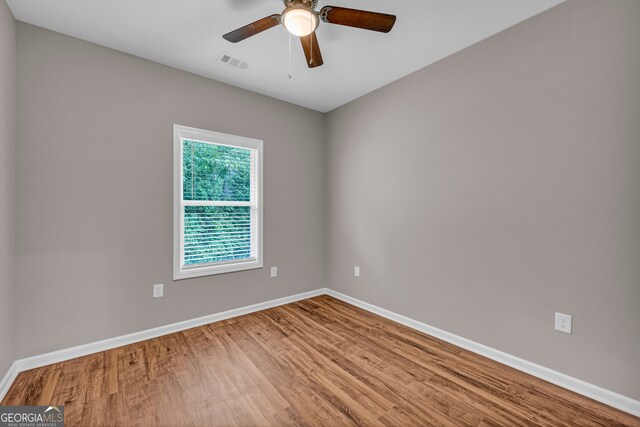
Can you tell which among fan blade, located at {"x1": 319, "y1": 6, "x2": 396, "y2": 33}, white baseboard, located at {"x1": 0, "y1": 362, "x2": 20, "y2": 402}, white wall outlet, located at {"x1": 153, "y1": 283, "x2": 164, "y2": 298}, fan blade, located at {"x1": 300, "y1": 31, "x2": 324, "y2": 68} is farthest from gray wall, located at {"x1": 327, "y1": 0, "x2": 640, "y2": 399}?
white baseboard, located at {"x1": 0, "y1": 362, "x2": 20, "y2": 402}

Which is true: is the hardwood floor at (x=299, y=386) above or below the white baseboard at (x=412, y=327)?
below

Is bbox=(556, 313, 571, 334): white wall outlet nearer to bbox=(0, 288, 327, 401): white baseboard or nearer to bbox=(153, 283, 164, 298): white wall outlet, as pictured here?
bbox=(0, 288, 327, 401): white baseboard

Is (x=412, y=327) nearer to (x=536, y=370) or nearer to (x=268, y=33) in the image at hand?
(x=536, y=370)

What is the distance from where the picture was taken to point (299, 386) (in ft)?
6.37

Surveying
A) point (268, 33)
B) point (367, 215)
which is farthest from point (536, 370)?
point (268, 33)

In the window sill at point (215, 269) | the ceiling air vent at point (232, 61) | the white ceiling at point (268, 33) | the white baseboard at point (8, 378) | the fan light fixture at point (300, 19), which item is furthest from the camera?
the window sill at point (215, 269)

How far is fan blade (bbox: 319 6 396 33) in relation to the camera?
1604 mm

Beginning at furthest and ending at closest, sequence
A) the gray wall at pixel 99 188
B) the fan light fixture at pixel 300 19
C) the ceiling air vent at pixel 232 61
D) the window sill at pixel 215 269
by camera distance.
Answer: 1. the window sill at pixel 215 269
2. the ceiling air vent at pixel 232 61
3. the gray wall at pixel 99 188
4. the fan light fixture at pixel 300 19

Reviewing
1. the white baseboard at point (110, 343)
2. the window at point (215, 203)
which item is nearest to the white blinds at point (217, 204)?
the window at point (215, 203)

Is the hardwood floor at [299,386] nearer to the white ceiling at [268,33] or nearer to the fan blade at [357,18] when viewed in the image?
the fan blade at [357,18]

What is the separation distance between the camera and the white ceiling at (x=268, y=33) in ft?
6.42

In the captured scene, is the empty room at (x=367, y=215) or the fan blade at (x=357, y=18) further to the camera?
the empty room at (x=367, y=215)

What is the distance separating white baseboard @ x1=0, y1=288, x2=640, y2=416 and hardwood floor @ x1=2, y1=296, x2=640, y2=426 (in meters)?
0.06

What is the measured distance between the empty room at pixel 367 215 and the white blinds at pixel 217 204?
0.02 metres
